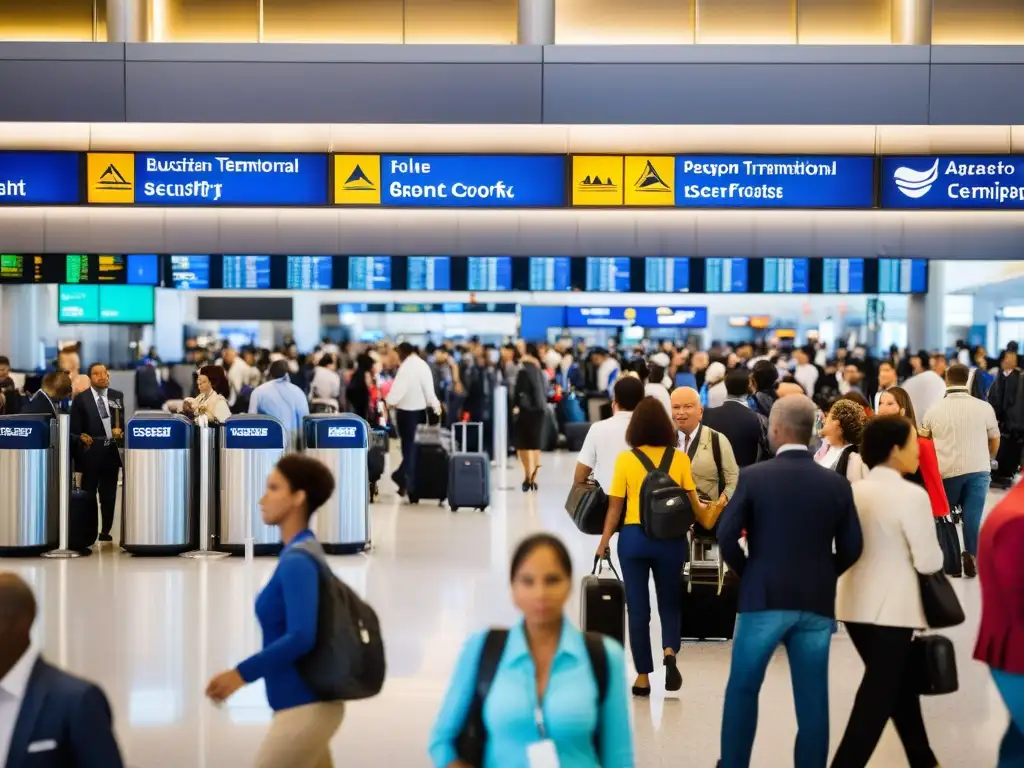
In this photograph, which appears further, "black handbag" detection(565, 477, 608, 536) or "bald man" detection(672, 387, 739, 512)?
"bald man" detection(672, 387, 739, 512)

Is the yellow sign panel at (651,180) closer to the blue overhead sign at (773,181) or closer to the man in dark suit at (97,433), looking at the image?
the blue overhead sign at (773,181)

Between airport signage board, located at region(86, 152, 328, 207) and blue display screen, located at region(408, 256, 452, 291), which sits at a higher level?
airport signage board, located at region(86, 152, 328, 207)

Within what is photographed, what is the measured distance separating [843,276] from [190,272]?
8439 mm

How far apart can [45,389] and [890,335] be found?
83.3 feet

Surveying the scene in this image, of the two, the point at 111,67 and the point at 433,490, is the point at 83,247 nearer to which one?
the point at 111,67

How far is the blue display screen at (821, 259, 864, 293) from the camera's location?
18.0m

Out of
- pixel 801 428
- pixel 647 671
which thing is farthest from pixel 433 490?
pixel 801 428

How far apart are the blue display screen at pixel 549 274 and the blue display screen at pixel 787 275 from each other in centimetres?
260

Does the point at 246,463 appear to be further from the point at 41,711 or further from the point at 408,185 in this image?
the point at 41,711

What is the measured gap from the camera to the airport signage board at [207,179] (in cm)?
1252

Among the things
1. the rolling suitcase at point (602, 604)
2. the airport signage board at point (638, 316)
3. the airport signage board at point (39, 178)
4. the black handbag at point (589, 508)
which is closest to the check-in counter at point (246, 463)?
the airport signage board at point (39, 178)

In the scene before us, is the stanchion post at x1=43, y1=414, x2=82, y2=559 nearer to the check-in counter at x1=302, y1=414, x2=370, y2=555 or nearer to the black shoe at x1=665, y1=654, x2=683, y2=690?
the check-in counter at x1=302, y1=414, x2=370, y2=555

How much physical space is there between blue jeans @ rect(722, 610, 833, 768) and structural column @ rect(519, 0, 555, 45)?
329 inches

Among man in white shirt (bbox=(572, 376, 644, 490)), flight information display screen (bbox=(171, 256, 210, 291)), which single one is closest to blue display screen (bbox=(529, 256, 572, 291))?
flight information display screen (bbox=(171, 256, 210, 291))
